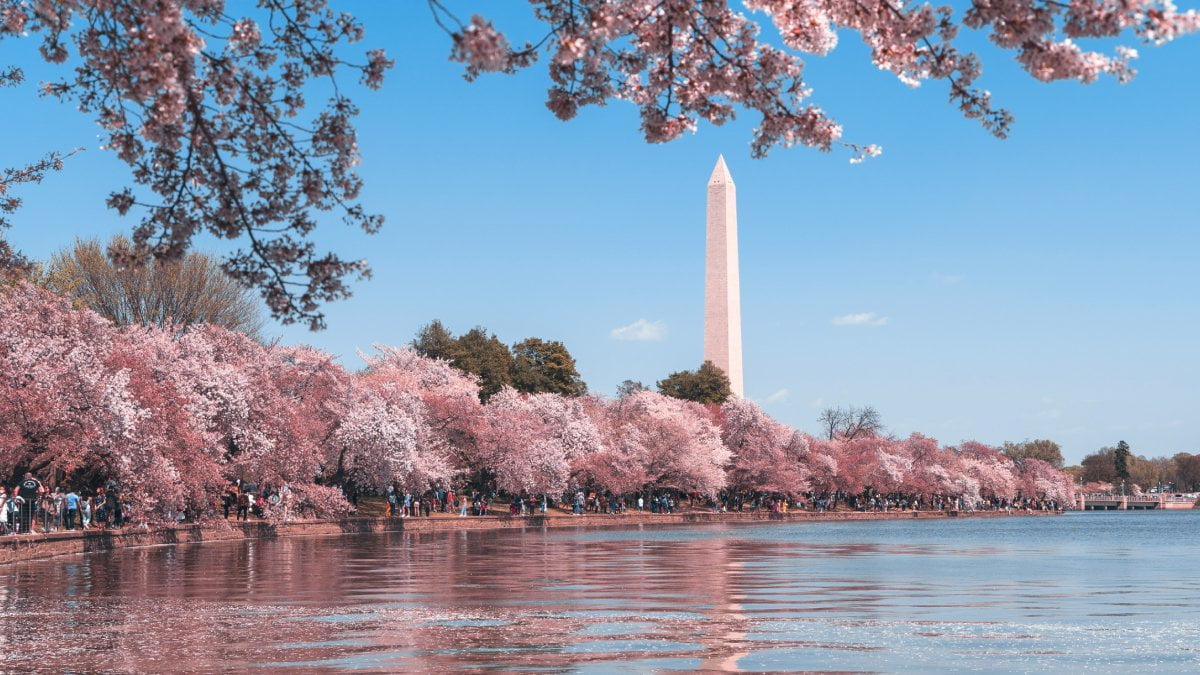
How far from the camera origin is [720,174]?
281 feet

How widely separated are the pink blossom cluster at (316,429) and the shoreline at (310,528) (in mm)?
936

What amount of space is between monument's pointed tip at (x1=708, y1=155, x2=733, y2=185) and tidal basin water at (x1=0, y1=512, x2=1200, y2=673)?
54237 millimetres

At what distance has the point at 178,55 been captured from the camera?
23.3ft

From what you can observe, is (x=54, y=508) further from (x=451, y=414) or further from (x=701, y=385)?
(x=701, y=385)

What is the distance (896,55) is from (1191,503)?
688 ft

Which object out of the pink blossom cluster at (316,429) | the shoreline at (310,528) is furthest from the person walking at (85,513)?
the shoreline at (310,528)

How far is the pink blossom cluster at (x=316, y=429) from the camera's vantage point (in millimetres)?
38219

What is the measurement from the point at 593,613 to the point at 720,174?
69.9 m

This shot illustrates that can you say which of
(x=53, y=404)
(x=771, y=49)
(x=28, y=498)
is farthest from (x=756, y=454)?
(x=771, y=49)

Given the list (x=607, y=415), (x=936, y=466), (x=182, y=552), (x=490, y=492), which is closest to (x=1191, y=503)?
(x=936, y=466)

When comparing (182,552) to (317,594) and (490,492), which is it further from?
(490,492)

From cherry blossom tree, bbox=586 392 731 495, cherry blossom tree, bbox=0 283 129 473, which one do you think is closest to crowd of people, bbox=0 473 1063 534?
cherry blossom tree, bbox=0 283 129 473

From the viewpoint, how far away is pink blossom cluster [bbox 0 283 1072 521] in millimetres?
38219

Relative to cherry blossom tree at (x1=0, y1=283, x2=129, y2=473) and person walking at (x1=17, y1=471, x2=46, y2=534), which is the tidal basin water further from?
cherry blossom tree at (x1=0, y1=283, x2=129, y2=473)
